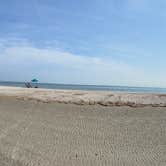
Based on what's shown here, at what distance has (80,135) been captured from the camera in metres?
10.8

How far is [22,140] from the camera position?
1022 cm

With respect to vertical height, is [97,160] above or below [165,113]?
below

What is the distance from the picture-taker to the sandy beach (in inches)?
339

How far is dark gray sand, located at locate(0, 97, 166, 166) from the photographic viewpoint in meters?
8.55

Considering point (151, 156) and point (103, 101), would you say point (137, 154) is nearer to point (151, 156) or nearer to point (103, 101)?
point (151, 156)

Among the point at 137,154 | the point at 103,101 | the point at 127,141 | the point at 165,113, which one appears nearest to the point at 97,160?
the point at 137,154

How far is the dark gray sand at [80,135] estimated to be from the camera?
8.55 meters

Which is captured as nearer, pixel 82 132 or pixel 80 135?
pixel 80 135

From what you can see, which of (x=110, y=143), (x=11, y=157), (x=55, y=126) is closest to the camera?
(x=11, y=157)

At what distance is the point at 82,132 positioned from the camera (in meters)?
11.1

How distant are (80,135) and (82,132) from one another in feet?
1.05

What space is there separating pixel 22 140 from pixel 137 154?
394 centimetres

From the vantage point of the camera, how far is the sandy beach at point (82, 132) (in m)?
8.60

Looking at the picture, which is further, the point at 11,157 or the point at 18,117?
the point at 18,117
